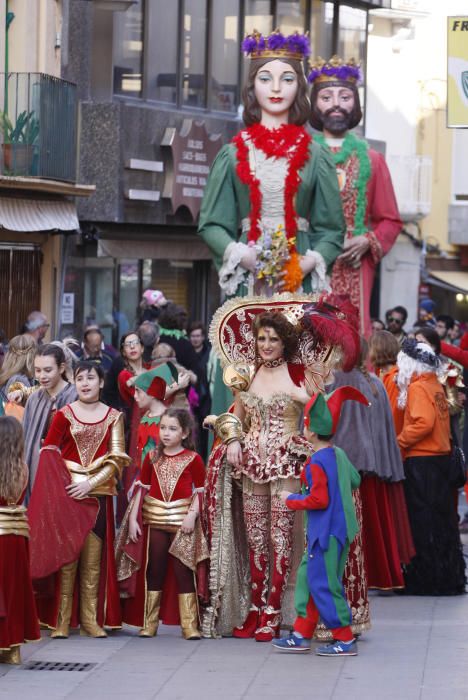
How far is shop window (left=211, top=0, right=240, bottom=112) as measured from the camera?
2408 cm

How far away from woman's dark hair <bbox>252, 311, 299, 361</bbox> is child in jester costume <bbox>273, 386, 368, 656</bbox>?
695 millimetres

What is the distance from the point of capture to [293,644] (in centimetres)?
889

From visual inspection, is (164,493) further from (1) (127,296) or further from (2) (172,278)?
(2) (172,278)

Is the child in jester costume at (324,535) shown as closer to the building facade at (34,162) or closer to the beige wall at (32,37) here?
the building facade at (34,162)

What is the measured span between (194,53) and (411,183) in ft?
31.3

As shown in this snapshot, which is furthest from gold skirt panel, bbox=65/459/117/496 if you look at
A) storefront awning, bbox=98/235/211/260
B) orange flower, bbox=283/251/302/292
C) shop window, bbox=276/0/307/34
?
shop window, bbox=276/0/307/34

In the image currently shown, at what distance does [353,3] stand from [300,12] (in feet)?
6.48

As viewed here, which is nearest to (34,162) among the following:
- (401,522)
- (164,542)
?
(401,522)

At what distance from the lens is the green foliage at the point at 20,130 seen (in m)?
19.0

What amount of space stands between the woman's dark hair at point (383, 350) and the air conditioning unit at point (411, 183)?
20423 millimetres

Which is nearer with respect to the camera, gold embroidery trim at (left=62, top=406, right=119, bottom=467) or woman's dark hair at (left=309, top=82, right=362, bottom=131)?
gold embroidery trim at (left=62, top=406, right=119, bottom=467)

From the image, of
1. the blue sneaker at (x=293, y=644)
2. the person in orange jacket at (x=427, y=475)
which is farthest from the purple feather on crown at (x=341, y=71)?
the blue sneaker at (x=293, y=644)

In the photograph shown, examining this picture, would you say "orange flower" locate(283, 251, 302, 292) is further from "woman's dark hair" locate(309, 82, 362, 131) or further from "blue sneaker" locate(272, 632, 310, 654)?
"blue sneaker" locate(272, 632, 310, 654)

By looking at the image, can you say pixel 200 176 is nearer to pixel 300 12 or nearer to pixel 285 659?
pixel 300 12
